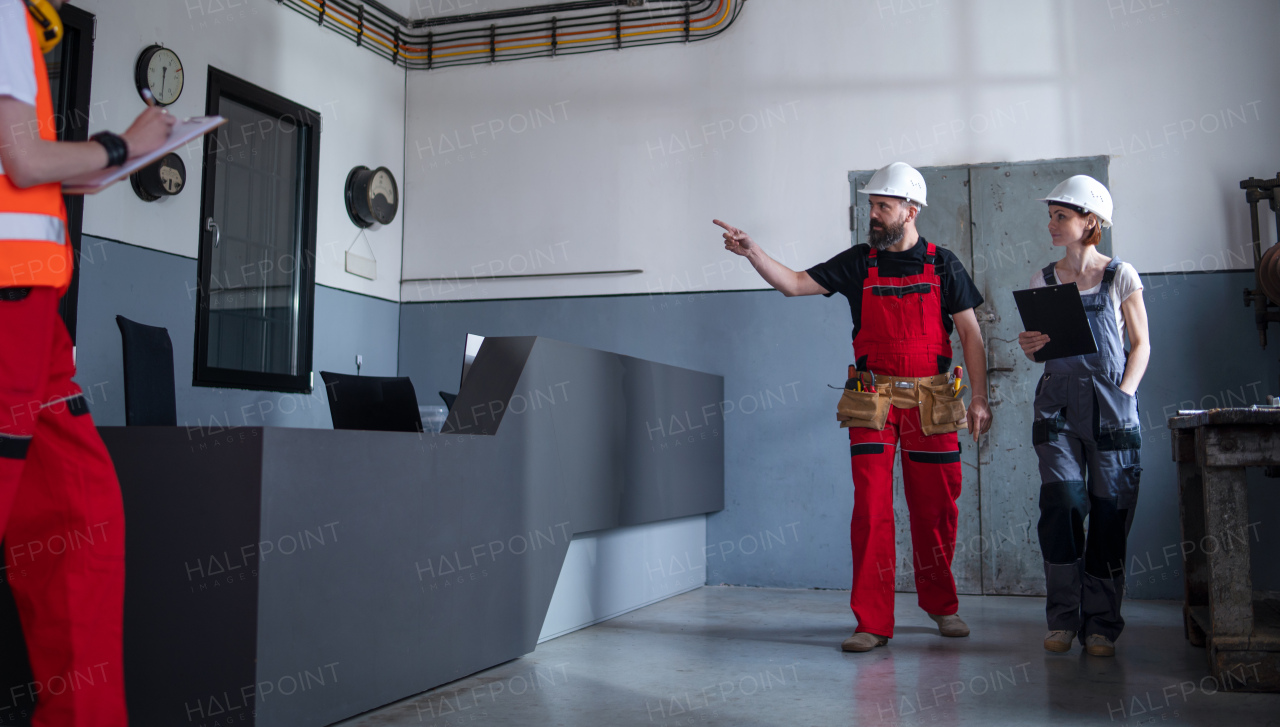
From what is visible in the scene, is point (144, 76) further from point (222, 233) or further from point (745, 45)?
point (745, 45)

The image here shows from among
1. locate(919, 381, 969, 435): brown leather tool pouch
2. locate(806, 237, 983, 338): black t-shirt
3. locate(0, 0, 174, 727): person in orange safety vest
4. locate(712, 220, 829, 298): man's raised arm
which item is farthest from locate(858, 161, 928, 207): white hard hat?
locate(0, 0, 174, 727): person in orange safety vest

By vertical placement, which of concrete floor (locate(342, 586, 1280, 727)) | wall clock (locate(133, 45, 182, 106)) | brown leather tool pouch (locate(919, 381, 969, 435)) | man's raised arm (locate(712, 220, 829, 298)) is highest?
wall clock (locate(133, 45, 182, 106))

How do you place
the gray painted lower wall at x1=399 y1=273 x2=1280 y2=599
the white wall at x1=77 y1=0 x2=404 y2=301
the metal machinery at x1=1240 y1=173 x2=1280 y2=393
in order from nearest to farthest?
the white wall at x1=77 y1=0 x2=404 y2=301 → the metal machinery at x1=1240 y1=173 x2=1280 y2=393 → the gray painted lower wall at x1=399 y1=273 x2=1280 y2=599

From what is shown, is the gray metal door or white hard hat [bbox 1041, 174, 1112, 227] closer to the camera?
white hard hat [bbox 1041, 174, 1112, 227]

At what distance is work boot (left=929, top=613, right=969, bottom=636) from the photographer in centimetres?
343

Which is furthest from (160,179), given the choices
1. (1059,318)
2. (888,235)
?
(1059,318)

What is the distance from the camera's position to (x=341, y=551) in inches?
87.0

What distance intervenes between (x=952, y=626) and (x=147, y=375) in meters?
2.74

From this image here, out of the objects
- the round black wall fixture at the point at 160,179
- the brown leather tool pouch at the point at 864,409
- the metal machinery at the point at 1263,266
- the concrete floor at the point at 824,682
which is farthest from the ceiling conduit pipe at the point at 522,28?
the concrete floor at the point at 824,682

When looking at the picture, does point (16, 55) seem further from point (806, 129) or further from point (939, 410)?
point (806, 129)

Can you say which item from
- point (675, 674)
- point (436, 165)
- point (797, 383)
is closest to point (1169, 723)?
point (675, 674)

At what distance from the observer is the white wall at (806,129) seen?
4.61 metres

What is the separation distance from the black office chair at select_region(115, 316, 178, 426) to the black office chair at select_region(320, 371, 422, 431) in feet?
1.44

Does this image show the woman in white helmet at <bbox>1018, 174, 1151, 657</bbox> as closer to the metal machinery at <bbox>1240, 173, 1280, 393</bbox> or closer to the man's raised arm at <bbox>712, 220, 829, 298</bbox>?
the man's raised arm at <bbox>712, 220, 829, 298</bbox>
